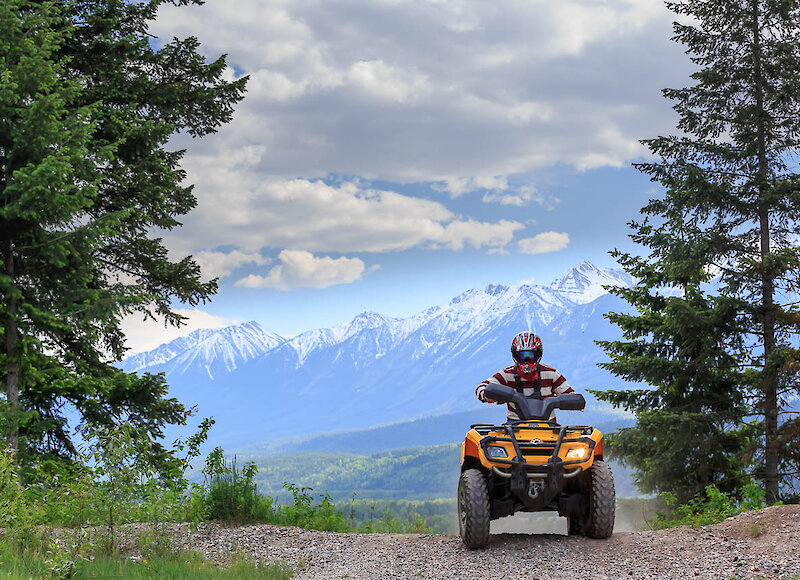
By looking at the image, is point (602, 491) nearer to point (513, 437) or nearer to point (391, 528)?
point (513, 437)

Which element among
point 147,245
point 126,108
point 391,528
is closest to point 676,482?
point 391,528

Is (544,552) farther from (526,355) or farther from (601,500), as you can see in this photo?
(526,355)

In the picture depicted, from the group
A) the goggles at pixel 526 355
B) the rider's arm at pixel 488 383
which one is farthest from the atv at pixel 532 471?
the goggles at pixel 526 355

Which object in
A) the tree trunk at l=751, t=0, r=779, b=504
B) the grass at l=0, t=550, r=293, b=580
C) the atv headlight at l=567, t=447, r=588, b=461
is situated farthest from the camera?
the tree trunk at l=751, t=0, r=779, b=504

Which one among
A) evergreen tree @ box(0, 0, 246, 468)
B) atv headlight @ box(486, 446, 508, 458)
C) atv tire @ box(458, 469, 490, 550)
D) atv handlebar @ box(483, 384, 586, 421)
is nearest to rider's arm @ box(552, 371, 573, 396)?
atv handlebar @ box(483, 384, 586, 421)

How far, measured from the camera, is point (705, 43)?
17.5 m

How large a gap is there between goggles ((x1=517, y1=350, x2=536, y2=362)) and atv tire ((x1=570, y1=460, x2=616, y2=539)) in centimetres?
152

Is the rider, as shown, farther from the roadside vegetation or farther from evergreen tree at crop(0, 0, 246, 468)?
evergreen tree at crop(0, 0, 246, 468)

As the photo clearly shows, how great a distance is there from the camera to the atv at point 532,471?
8008mm

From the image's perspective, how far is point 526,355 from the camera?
28.7ft

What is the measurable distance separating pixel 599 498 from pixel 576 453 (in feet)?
2.47

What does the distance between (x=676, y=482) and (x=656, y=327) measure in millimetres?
3965

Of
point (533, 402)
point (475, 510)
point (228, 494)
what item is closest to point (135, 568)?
point (228, 494)

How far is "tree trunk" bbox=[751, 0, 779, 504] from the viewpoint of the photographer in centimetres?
1520
